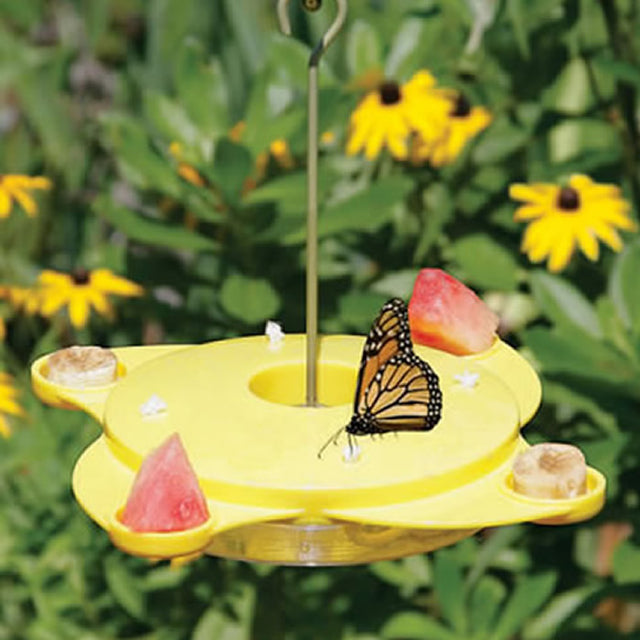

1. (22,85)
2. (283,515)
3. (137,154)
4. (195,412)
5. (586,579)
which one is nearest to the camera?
(283,515)

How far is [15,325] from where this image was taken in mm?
2664

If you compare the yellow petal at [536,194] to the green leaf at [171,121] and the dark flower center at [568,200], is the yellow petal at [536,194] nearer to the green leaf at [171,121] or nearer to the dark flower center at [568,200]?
the dark flower center at [568,200]

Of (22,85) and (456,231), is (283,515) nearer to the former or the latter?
(456,231)

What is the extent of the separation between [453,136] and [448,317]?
0.87m

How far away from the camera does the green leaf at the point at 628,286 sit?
172 centimetres

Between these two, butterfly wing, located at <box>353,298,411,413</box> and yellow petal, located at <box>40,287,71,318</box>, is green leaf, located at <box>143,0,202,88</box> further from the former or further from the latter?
butterfly wing, located at <box>353,298,411,413</box>

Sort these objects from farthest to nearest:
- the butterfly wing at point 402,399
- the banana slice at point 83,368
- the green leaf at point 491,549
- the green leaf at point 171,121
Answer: the green leaf at point 491,549, the green leaf at point 171,121, the banana slice at point 83,368, the butterfly wing at point 402,399

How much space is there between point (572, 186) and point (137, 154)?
563mm

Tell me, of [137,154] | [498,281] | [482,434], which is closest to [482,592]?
[498,281]

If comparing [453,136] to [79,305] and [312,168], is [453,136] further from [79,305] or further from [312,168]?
[312,168]

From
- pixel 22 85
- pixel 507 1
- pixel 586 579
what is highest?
pixel 507 1

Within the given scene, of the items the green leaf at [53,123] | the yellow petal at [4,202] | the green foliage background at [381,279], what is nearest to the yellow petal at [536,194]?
the green foliage background at [381,279]

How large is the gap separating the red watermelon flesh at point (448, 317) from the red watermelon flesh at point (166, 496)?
34 cm

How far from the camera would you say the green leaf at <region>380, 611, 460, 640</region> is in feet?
6.23
